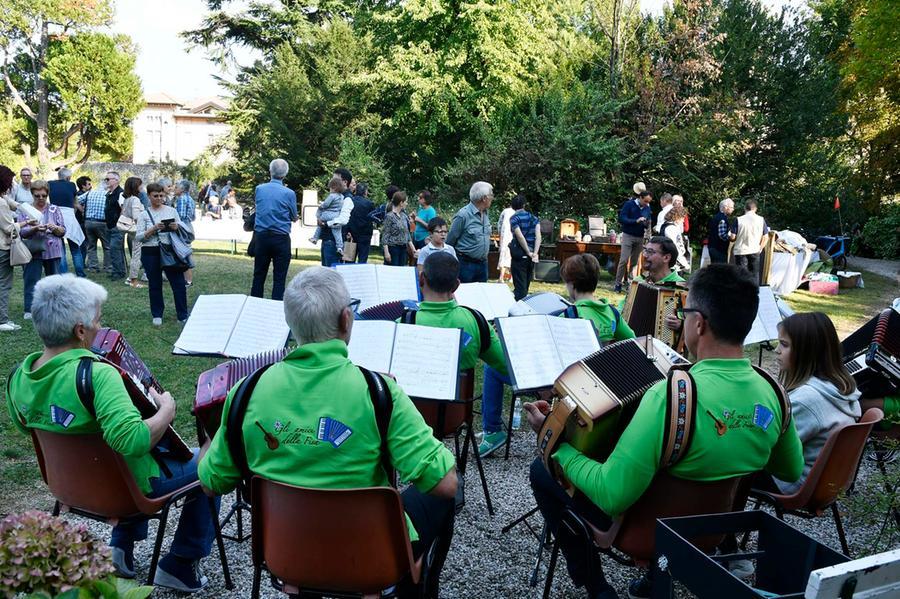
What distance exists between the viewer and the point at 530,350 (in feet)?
14.0

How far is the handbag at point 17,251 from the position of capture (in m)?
8.41

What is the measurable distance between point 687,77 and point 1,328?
67.4ft

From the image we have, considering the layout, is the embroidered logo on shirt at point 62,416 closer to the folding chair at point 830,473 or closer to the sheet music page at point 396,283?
the folding chair at point 830,473

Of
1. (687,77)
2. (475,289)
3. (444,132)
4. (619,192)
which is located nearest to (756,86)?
(687,77)

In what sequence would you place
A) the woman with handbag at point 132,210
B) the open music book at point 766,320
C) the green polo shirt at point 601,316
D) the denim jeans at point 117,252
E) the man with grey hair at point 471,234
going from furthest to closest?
the denim jeans at point 117,252 → the woman with handbag at point 132,210 → the man with grey hair at point 471,234 → the open music book at point 766,320 → the green polo shirt at point 601,316

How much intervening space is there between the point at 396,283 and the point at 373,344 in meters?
2.34

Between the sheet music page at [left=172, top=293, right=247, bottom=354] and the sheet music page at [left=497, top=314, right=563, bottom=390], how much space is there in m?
1.81

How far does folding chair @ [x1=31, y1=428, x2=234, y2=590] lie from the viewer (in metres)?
3.06

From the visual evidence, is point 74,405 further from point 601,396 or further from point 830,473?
point 830,473

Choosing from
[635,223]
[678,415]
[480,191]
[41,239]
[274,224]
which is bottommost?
[41,239]

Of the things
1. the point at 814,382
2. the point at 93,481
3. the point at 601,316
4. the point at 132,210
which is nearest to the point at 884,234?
the point at 132,210

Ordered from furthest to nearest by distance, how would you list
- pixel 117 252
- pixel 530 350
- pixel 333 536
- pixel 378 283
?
pixel 117 252 → pixel 378 283 → pixel 530 350 → pixel 333 536

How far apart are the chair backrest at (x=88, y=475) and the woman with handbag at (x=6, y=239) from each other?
6.26 metres

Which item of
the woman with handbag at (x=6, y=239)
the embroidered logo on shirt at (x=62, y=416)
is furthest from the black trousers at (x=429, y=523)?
the woman with handbag at (x=6, y=239)
